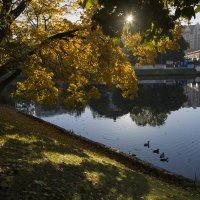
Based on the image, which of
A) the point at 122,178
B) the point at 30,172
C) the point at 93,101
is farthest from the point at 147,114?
the point at 30,172

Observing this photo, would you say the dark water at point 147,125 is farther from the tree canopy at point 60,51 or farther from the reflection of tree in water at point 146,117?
the tree canopy at point 60,51

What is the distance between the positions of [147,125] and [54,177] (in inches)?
1183

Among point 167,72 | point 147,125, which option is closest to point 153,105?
point 147,125

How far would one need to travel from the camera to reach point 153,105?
5694cm

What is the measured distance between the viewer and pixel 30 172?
36.8 feet

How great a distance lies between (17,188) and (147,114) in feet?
130

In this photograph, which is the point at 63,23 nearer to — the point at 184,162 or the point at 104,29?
the point at 184,162

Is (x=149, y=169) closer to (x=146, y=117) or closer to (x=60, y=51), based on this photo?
(x=60, y=51)

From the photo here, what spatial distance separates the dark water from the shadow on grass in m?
10.1

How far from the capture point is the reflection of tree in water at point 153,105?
44.3 m

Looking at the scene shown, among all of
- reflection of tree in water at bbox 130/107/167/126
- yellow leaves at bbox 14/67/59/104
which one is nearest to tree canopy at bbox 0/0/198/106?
yellow leaves at bbox 14/67/59/104

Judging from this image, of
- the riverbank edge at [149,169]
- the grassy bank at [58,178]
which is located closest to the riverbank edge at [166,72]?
the riverbank edge at [149,169]

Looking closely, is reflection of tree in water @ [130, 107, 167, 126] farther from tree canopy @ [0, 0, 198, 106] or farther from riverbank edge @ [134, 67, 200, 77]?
A: riverbank edge @ [134, 67, 200, 77]

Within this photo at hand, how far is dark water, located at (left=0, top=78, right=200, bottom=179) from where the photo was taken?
2773cm
